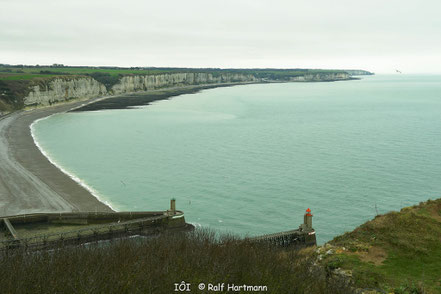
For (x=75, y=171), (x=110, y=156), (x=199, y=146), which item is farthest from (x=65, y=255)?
(x=199, y=146)

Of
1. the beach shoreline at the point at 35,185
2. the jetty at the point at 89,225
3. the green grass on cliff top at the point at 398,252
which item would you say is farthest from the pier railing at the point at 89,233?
the green grass on cliff top at the point at 398,252

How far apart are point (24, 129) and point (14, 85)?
4372 centimetres

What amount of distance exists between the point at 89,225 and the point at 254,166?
28.0 metres

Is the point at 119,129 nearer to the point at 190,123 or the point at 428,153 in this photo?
the point at 190,123

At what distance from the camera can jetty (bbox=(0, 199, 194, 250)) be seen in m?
31.7

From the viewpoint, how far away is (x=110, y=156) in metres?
64.8

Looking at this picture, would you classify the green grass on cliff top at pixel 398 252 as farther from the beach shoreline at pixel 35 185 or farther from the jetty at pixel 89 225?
the beach shoreline at pixel 35 185

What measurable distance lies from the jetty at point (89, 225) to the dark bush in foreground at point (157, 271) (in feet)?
34.8

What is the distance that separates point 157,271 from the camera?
1739cm

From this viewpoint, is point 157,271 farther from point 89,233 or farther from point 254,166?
point 254,166

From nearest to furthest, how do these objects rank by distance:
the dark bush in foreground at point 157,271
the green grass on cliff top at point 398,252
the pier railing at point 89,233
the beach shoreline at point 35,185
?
1. the dark bush in foreground at point 157,271
2. the green grass on cliff top at point 398,252
3. the pier railing at point 89,233
4. the beach shoreline at point 35,185

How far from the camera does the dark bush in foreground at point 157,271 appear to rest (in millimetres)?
16016

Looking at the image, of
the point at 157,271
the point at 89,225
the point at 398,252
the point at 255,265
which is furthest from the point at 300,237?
the point at 89,225

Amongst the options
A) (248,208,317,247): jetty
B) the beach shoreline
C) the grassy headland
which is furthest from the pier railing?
(248,208,317,247): jetty
